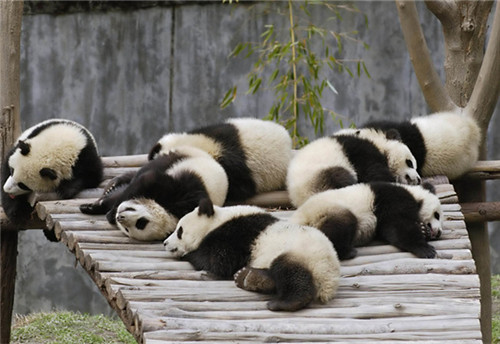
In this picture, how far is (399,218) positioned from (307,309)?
2.99 ft

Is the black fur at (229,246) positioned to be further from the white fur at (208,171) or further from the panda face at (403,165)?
→ the panda face at (403,165)

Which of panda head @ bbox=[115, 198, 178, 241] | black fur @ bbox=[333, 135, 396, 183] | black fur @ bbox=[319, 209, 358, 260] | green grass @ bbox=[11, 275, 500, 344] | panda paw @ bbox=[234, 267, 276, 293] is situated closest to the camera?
panda paw @ bbox=[234, 267, 276, 293]

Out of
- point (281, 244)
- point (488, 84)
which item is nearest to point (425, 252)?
point (281, 244)

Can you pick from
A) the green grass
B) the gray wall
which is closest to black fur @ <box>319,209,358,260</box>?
the green grass

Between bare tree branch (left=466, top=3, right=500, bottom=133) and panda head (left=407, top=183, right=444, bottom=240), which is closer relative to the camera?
panda head (left=407, top=183, right=444, bottom=240)

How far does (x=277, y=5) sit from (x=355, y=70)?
0.95 metres

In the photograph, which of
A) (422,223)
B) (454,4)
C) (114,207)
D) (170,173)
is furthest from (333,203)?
(454,4)

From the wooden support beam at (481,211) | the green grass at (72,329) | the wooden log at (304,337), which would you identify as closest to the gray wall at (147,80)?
the green grass at (72,329)

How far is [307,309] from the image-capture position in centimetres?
309

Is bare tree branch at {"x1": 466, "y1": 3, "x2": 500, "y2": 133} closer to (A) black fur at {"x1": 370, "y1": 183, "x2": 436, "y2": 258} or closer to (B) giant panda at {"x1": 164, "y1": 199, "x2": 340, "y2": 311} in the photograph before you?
(A) black fur at {"x1": 370, "y1": 183, "x2": 436, "y2": 258}

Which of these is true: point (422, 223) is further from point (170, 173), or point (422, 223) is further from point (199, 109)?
point (199, 109)

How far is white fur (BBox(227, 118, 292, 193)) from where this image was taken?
4672 millimetres

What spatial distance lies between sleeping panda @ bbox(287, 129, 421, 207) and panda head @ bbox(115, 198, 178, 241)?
792 millimetres

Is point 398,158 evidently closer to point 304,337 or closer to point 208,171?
point 208,171
